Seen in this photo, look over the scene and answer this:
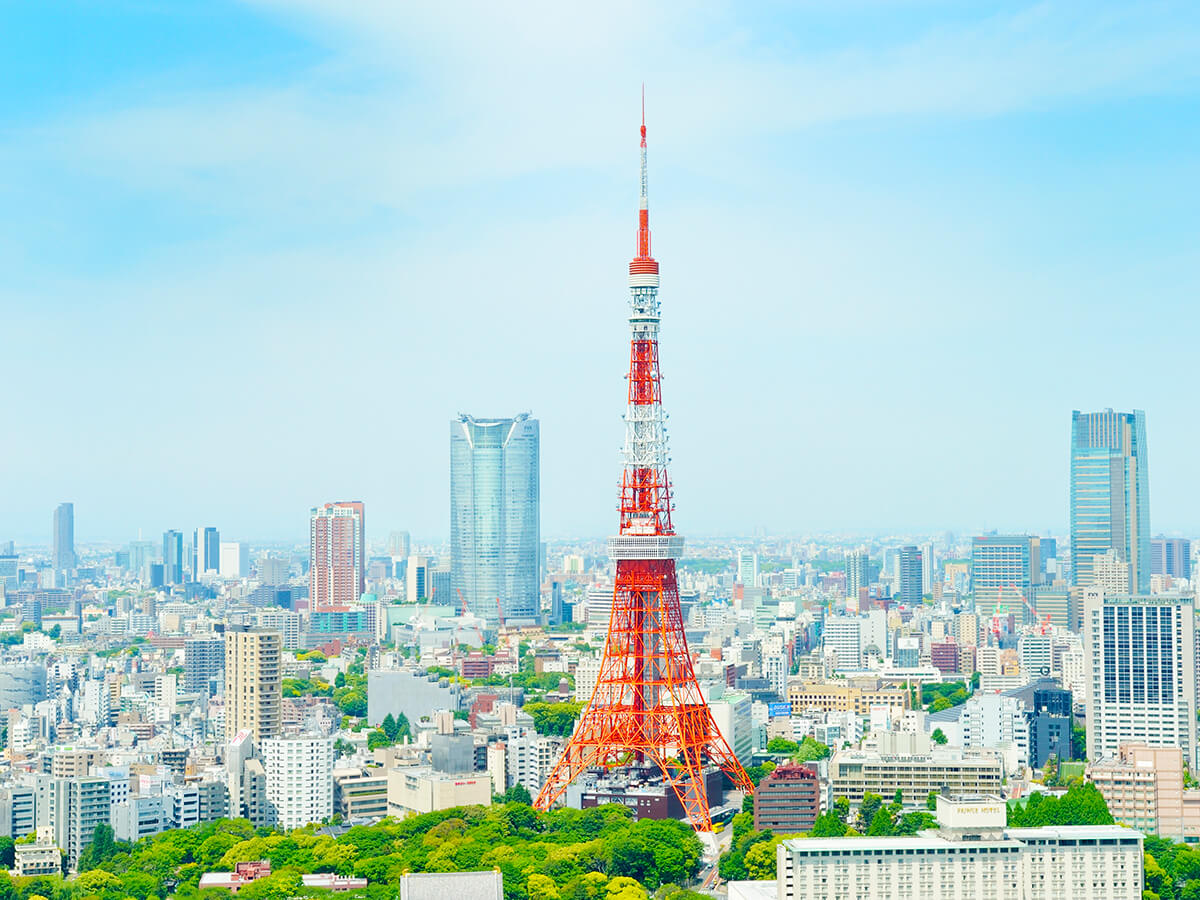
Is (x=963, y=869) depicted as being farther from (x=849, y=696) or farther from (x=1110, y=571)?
(x=1110, y=571)

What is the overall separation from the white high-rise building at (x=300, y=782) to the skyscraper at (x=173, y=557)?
60469mm

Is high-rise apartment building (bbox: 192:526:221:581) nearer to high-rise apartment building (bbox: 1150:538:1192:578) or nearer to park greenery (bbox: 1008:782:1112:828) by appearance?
high-rise apartment building (bbox: 1150:538:1192:578)

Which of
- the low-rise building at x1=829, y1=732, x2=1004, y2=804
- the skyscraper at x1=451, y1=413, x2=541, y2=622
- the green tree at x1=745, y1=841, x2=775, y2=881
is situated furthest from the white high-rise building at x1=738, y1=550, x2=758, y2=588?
the green tree at x1=745, y1=841, x2=775, y2=881

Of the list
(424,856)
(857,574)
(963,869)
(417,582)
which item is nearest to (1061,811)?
(963,869)

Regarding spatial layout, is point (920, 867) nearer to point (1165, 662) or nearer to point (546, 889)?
point (546, 889)

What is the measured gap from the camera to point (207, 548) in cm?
9588

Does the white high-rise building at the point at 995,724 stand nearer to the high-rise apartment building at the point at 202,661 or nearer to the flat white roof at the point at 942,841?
the flat white roof at the point at 942,841

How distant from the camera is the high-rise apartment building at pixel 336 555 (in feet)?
244

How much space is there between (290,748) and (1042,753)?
12833mm

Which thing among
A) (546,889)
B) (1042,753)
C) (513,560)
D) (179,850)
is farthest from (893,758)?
(513,560)

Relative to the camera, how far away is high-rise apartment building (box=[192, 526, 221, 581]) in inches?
3752

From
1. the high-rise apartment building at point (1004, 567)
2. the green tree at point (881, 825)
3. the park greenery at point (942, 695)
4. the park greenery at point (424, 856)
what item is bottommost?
the park greenery at point (942, 695)

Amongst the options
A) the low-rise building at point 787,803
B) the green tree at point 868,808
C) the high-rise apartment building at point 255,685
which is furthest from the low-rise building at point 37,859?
the green tree at point 868,808

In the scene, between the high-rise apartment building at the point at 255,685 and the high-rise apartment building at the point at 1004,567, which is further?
the high-rise apartment building at the point at 1004,567
